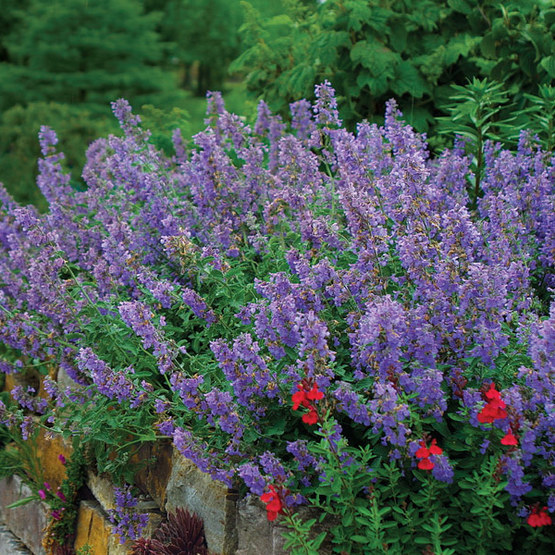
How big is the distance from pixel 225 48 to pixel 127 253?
25.7 metres

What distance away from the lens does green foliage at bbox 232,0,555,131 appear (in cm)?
549

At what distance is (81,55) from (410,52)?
13.3 meters

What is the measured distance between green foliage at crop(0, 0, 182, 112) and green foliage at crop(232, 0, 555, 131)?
36.7 feet

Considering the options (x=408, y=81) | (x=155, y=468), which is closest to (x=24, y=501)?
(x=155, y=468)

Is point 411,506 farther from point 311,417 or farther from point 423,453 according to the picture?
point 311,417

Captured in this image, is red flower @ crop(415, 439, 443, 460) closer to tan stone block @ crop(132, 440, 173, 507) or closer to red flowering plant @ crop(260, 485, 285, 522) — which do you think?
red flowering plant @ crop(260, 485, 285, 522)

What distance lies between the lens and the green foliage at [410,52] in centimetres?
549

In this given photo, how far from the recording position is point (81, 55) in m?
17.7

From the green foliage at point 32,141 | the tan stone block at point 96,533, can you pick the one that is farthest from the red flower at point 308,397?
the green foliage at point 32,141

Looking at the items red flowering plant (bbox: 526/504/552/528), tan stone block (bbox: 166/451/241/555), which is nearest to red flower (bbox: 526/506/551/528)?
red flowering plant (bbox: 526/504/552/528)

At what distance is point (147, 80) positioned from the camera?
18062 mm

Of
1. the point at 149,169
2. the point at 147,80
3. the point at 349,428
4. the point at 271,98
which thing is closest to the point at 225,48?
the point at 147,80

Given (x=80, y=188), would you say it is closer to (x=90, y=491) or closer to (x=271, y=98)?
(x=271, y=98)

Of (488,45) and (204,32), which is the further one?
(204,32)
